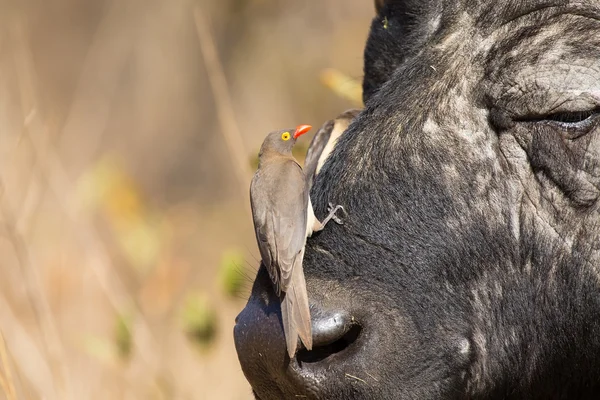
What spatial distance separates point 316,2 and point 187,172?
2.20 metres

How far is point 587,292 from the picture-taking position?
3.13m

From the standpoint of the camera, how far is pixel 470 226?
3.11m

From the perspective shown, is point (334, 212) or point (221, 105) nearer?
point (334, 212)

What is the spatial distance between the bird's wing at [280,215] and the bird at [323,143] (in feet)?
1.06

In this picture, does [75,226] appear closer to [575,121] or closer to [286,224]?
[286,224]

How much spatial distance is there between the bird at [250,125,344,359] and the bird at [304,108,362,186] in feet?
0.87

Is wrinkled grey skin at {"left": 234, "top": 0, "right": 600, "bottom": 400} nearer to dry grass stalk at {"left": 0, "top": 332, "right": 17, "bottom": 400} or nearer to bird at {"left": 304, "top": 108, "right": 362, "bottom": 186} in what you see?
bird at {"left": 304, "top": 108, "right": 362, "bottom": 186}

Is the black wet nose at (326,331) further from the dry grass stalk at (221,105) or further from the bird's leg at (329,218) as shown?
the dry grass stalk at (221,105)

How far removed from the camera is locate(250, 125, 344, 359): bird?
280 cm

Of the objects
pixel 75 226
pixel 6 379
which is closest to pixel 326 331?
pixel 6 379

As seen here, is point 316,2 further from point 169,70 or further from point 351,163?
point 351,163

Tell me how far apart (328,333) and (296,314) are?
0.32 feet

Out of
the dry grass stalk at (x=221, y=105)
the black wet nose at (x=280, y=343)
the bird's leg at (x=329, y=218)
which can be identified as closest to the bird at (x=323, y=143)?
the bird's leg at (x=329, y=218)

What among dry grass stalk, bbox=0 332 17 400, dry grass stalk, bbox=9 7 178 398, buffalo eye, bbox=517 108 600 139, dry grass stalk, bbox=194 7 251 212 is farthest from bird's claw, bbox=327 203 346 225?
dry grass stalk, bbox=9 7 178 398
